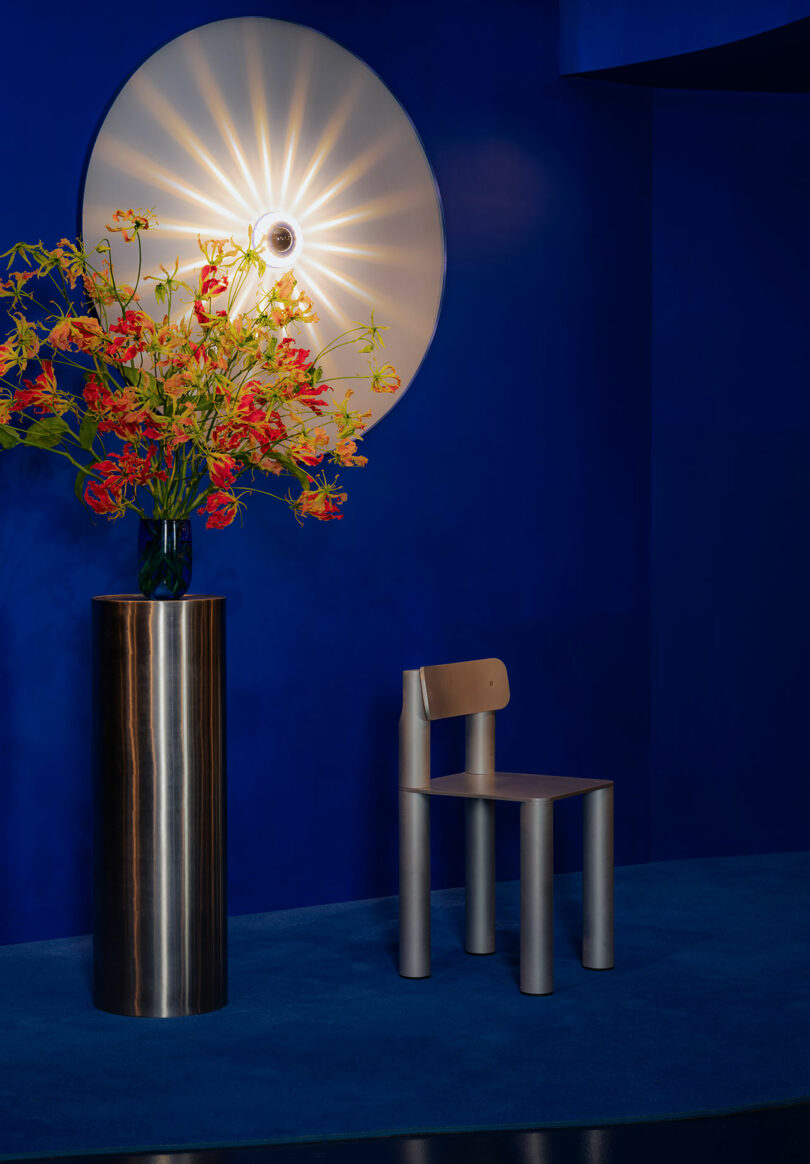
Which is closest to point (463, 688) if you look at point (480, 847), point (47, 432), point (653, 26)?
point (480, 847)

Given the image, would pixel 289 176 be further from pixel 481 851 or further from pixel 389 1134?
pixel 389 1134

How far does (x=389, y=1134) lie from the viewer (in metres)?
2.12

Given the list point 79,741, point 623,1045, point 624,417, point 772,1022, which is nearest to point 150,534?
A: point 79,741

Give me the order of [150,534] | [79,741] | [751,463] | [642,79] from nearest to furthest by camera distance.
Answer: [150,534] → [79,741] → [642,79] → [751,463]

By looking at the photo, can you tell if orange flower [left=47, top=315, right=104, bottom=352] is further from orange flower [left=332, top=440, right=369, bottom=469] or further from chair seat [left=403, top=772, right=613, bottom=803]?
chair seat [left=403, top=772, right=613, bottom=803]

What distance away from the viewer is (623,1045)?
2.50 m

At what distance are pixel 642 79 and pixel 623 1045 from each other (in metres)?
2.53

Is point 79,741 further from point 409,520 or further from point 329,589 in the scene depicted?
point 409,520

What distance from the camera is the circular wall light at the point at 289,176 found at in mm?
3219

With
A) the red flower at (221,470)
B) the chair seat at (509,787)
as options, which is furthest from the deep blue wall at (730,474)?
the red flower at (221,470)

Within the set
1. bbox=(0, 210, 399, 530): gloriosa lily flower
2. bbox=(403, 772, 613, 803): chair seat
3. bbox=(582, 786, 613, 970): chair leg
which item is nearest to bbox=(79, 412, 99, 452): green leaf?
bbox=(0, 210, 399, 530): gloriosa lily flower

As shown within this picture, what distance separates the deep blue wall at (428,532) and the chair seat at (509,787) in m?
0.58

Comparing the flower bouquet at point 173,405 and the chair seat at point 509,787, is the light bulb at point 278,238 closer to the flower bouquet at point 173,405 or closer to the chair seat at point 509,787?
the flower bouquet at point 173,405

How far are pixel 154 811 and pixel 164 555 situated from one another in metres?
0.47
